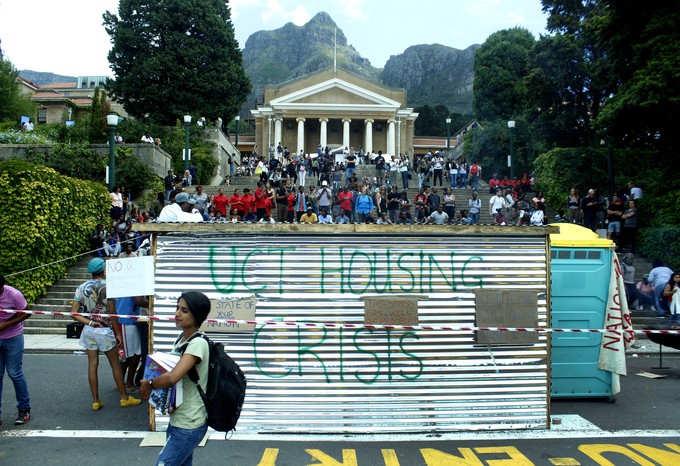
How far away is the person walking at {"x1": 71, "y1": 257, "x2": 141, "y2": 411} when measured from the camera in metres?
7.49

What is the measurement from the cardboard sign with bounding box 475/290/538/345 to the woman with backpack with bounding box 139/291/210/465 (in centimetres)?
361

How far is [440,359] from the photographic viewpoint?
6695 mm

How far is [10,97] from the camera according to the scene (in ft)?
148

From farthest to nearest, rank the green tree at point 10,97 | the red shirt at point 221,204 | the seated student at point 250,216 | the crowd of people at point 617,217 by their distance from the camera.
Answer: the green tree at point 10,97 → the red shirt at point 221,204 → the seated student at point 250,216 → the crowd of people at point 617,217

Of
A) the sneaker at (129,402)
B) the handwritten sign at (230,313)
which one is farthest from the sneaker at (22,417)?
the handwritten sign at (230,313)

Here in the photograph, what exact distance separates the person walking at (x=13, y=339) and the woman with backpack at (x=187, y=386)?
141 inches

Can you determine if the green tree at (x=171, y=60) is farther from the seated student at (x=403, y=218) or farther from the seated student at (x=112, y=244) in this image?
the seated student at (x=112, y=244)

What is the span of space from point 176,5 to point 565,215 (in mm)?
29072

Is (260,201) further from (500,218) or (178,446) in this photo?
(178,446)

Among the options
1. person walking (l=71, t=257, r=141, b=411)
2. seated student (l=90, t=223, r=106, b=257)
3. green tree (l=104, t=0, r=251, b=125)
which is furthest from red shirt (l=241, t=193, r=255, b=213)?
green tree (l=104, t=0, r=251, b=125)

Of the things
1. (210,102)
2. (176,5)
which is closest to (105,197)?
(210,102)

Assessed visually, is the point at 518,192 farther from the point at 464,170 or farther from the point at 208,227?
the point at 208,227

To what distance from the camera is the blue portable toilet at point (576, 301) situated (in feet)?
26.5

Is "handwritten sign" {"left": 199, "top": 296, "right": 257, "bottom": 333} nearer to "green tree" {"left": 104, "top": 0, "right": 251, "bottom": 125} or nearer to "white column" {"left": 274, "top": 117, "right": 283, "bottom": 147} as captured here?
"green tree" {"left": 104, "top": 0, "right": 251, "bottom": 125}
